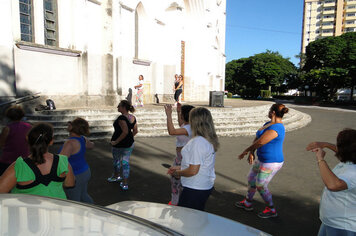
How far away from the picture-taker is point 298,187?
523 cm

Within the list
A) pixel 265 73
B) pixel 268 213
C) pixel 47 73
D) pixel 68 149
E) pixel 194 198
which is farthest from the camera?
pixel 265 73

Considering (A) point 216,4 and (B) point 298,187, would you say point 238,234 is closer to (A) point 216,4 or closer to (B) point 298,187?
(B) point 298,187

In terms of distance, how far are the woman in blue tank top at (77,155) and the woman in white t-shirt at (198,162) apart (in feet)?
4.13

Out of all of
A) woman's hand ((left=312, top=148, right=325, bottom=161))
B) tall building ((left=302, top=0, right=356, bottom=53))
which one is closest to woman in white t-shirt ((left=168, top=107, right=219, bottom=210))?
woman's hand ((left=312, top=148, right=325, bottom=161))

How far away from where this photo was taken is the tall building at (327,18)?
82938mm

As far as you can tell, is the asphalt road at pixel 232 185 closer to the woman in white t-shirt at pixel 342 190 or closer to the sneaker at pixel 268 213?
the sneaker at pixel 268 213

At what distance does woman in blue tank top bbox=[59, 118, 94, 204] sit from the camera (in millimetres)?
3291

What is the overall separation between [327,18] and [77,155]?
10470cm

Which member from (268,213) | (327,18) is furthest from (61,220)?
(327,18)

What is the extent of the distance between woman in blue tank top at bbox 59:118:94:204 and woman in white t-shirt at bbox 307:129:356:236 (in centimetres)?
269

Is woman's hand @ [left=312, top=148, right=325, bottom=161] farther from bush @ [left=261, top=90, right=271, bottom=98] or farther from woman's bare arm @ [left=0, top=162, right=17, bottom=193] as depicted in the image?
bush @ [left=261, top=90, right=271, bottom=98]

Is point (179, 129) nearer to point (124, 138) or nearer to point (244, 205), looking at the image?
point (124, 138)

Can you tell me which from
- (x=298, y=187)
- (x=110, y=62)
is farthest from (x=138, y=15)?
(x=298, y=187)

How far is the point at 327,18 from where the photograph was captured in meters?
88.8
